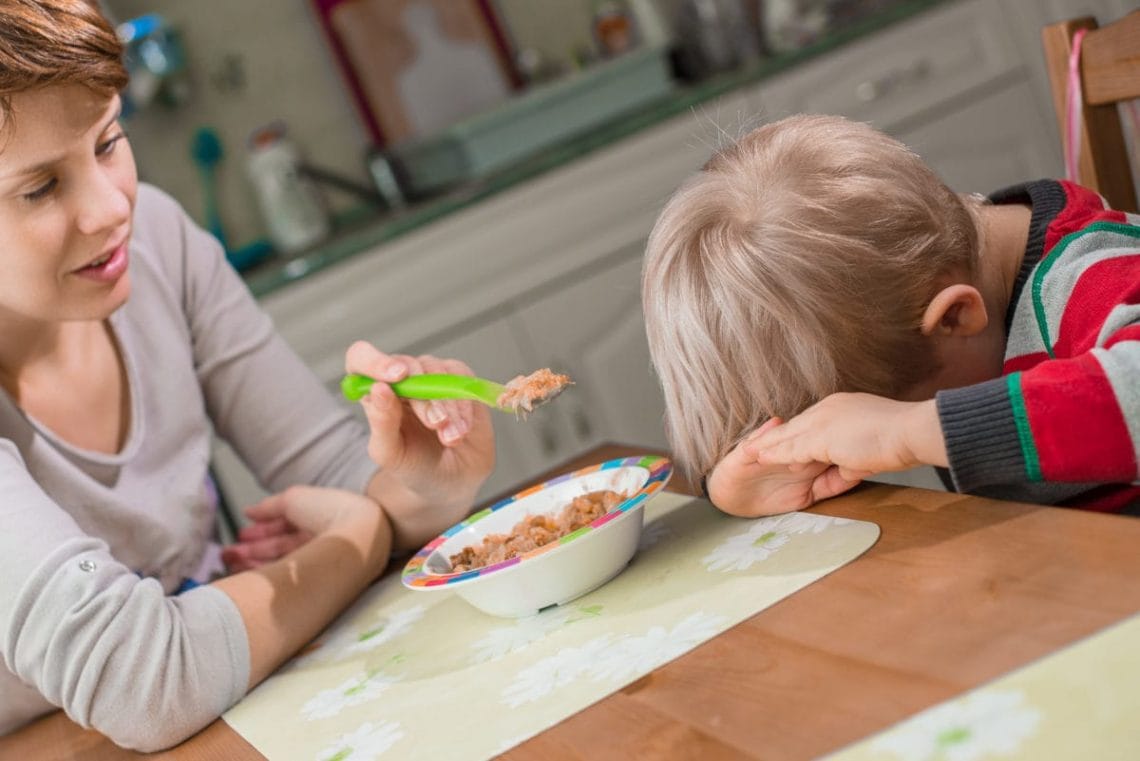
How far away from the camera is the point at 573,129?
8.50ft

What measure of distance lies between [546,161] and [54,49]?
1.43 metres

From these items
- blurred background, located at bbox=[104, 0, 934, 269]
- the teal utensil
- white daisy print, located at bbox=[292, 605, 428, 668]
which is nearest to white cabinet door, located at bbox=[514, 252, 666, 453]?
blurred background, located at bbox=[104, 0, 934, 269]

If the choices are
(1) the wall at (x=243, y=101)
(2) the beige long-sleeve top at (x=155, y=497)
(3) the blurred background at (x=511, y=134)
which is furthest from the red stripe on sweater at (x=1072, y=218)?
(1) the wall at (x=243, y=101)

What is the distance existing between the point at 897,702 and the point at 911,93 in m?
2.17

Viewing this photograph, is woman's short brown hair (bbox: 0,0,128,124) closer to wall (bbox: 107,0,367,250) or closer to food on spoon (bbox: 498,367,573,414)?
food on spoon (bbox: 498,367,573,414)

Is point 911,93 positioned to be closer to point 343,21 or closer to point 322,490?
point 343,21

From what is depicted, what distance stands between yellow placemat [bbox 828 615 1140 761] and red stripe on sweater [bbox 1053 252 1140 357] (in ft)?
1.09

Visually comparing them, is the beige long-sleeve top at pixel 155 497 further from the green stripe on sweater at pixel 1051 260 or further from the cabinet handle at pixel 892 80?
the cabinet handle at pixel 892 80

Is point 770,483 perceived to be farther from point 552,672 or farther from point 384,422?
point 384,422

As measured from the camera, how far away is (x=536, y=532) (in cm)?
95

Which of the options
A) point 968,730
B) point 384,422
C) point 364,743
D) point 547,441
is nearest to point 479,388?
point 384,422

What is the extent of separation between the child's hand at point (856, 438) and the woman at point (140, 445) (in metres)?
0.33

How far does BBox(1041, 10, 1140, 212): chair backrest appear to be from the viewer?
1101 millimetres

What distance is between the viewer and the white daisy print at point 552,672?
0.77m
